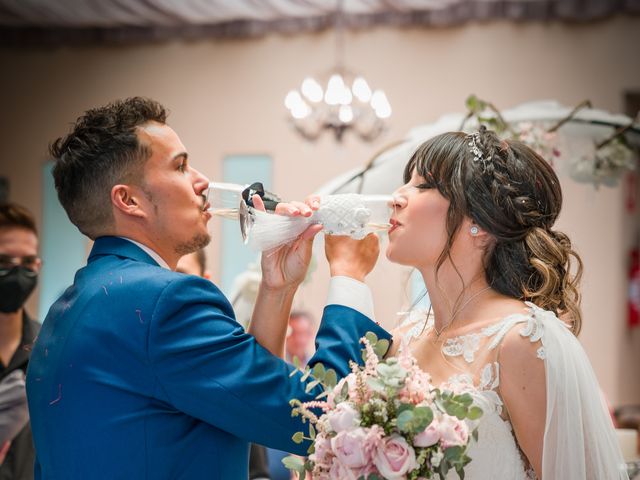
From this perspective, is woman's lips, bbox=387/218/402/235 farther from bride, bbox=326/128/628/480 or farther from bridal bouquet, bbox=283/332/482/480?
bridal bouquet, bbox=283/332/482/480

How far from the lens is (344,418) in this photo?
1711 millimetres

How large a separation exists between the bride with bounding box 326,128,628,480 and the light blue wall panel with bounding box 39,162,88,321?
20.4 ft

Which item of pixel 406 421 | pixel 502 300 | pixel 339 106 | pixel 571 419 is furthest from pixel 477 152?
pixel 339 106

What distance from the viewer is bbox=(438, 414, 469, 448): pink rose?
5.51ft

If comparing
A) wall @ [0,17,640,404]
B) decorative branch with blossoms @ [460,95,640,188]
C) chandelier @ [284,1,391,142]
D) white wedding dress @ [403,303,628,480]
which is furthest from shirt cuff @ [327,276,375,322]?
wall @ [0,17,640,404]

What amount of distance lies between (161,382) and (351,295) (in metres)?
0.48

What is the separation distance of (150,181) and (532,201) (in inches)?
35.8

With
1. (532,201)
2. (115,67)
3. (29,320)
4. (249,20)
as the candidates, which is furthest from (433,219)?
(115,67)

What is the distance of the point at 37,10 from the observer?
762 cm

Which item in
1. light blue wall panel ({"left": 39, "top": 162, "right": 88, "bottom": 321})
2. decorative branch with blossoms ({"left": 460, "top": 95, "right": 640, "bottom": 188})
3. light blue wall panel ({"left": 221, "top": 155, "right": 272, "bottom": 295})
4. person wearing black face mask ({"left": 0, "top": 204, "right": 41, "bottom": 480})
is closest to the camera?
decorative branch with blossoms ({"left": 460, "top": 95, "right": 640, "bottom": 188})

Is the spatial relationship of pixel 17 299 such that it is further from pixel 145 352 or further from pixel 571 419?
pixel 571 419

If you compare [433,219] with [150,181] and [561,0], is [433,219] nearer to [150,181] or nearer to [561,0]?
[150,181]

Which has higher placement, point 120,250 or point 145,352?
point 120,250

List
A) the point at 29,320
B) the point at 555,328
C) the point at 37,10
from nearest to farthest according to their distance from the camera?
the point at 555,328 → the point at 29,320 → the point at 37,10
